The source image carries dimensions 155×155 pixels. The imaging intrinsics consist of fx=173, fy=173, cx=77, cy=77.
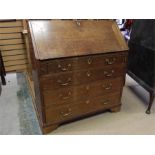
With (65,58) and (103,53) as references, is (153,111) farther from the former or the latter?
(65,58)

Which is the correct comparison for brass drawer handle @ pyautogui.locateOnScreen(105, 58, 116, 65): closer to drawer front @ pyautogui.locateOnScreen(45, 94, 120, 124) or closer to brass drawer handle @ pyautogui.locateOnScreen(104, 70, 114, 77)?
brass drawer handle @ pyautogui.locateOnScreen(104, 70, 114, 77)

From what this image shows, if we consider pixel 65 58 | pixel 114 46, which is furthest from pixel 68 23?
pixel 114 46

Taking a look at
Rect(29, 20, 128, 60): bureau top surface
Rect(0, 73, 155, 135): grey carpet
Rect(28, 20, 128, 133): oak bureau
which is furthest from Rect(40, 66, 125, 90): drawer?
Rect(0, 73, 155, 135): grey carpet

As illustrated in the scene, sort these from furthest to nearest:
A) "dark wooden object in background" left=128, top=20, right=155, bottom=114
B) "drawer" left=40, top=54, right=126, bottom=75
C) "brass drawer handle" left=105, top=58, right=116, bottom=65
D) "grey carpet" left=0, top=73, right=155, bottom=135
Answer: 1. "dark wooden object in background" left=128, top=20, right=155, bottom=114
2. "grey carpet" left=0, top=73, right=155, bottom=135
3. "brass drawer handle" left=105, top=58, right=116, bottom=65
4. "drawer" left=40, top=54, right=126, bottom=75

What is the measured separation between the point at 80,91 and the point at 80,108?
0.23 m

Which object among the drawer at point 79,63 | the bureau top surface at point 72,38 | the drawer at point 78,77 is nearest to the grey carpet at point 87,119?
the drawer at point 78,77

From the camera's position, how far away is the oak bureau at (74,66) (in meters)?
1.66

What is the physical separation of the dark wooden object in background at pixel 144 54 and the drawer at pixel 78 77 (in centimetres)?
44

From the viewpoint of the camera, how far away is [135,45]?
2.51 m

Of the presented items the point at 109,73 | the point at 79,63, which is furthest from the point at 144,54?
the point at 79,63

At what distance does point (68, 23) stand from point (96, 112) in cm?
117

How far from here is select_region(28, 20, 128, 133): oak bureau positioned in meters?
1.66

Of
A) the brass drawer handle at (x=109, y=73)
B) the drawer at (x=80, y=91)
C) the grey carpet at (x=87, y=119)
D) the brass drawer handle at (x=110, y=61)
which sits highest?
the brass drawer handle at (x=110, y=61)

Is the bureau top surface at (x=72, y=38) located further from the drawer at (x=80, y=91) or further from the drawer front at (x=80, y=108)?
the drawer front at (x=80, y=108)
